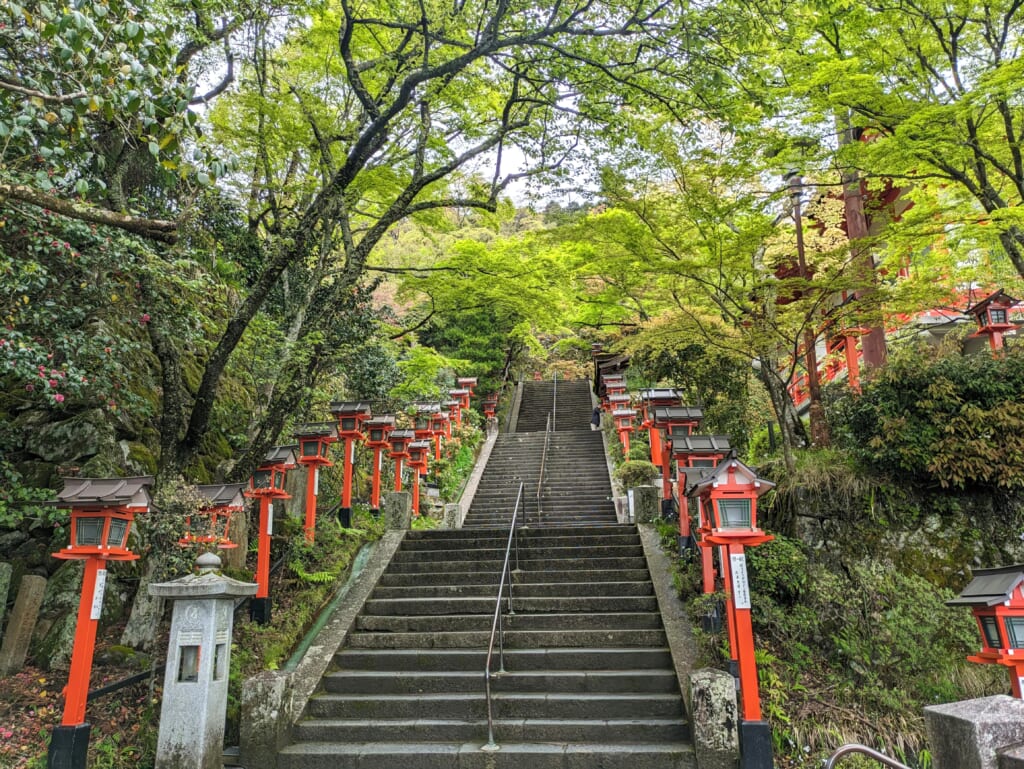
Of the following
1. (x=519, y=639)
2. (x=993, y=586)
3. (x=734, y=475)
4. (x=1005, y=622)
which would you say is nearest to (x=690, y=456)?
(x=734, y=475)

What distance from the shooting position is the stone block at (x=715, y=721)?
18.8 feet

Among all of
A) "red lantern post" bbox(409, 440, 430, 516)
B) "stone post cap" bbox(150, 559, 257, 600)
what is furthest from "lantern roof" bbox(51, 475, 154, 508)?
"red lantern post" bbox(409, 440, 430, 516)

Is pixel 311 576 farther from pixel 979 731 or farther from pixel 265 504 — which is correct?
pixel 979 731

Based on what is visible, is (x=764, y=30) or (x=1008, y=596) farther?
(x=764, y=30)

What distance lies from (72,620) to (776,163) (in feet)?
33.5

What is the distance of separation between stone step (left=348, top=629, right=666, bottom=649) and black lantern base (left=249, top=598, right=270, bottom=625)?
3.60ft

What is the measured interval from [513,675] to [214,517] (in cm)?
392

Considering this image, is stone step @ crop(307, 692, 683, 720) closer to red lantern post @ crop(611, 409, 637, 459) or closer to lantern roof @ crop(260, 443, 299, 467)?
lantern roof @ crop(260, 443, 299, 467)

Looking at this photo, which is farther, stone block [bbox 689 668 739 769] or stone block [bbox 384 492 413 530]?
stone block [bbox 384 492 413 530]

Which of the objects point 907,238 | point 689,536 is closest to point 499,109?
point 907,238

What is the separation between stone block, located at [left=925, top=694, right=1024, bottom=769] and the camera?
322 centimetres

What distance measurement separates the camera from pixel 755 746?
575 centimetres

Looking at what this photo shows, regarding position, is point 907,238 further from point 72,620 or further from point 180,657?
point 72,620

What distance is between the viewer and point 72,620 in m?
7.21
